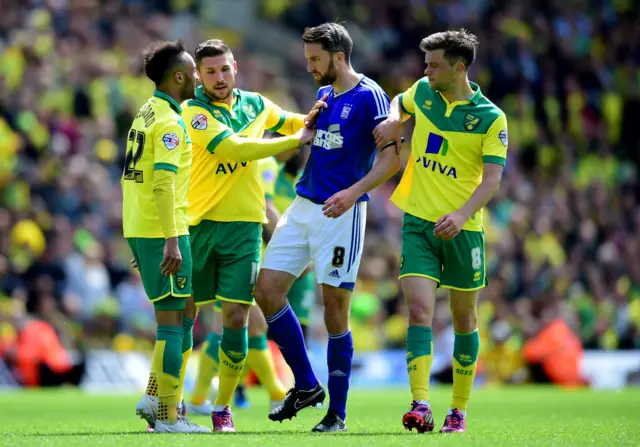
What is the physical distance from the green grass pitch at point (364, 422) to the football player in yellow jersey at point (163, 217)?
34 centimetres

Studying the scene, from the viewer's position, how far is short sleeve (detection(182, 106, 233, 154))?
7957 mm

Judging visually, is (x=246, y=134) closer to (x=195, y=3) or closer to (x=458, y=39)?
(x=458, y=39)

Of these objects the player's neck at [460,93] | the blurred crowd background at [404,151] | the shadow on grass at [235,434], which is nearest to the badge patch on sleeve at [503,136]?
Result: the player's neck at [460,93]

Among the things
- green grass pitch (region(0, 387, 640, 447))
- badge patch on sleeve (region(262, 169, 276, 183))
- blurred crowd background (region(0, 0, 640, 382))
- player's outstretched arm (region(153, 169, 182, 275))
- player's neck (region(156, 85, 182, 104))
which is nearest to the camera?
green grass pitch (region(0, 387, 640, 447))

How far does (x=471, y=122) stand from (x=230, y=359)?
223 centimetres

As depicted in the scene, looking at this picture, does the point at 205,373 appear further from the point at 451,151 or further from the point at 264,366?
the point at 451,151

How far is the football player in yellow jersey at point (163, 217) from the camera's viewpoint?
741cm

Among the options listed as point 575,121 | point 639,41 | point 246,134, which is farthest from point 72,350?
point 639,41

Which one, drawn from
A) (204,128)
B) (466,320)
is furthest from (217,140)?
(466,320)

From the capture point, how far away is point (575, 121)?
76.3ft

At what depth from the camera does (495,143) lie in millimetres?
8023

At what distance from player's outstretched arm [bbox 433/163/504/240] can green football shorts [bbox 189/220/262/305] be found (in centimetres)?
129

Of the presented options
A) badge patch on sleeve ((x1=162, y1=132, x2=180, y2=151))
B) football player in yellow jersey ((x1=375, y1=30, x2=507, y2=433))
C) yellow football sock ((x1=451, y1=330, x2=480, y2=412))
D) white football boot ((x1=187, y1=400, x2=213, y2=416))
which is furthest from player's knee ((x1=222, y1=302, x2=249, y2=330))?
white football boot ((x1=187, y1=400, x2=213, y2=416))

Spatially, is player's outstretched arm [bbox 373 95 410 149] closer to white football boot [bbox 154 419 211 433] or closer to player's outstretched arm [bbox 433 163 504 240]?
player's outstretched arm [bbox 433 163 504 240]
